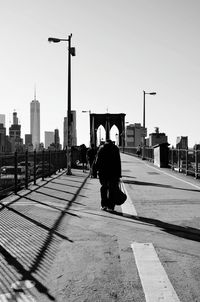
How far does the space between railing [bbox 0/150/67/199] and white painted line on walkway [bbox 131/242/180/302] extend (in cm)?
621

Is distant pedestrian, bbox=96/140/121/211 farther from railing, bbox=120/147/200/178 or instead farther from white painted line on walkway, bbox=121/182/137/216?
railing, bbox=120/147/200/178

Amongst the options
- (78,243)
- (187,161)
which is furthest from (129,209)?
(187,161)

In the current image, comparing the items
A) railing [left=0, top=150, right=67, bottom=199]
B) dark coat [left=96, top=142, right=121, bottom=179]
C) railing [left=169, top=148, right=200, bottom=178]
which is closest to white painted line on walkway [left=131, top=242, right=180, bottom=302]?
dark coat [left=96, top=142, right=121, bottom=179]

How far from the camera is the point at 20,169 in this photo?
12.9 meters

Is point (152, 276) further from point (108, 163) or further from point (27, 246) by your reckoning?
point (108, 163)

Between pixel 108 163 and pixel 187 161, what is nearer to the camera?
pixel 108 163

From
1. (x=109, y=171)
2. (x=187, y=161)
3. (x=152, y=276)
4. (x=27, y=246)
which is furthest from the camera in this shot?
(x=187, y=161)

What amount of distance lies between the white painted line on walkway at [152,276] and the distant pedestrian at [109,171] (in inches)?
124

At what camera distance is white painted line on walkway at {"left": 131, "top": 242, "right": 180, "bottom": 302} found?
4.07 m

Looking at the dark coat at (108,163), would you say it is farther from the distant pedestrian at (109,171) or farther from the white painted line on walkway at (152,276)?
the white painted line on walkway at (152,276)

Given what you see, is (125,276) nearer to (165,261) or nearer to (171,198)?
(165,261)

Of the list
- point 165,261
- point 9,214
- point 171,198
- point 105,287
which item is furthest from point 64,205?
point 105,287

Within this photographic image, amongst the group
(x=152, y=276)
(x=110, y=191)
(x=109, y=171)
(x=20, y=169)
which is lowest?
(x=152, y=276)

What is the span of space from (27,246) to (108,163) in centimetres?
372
